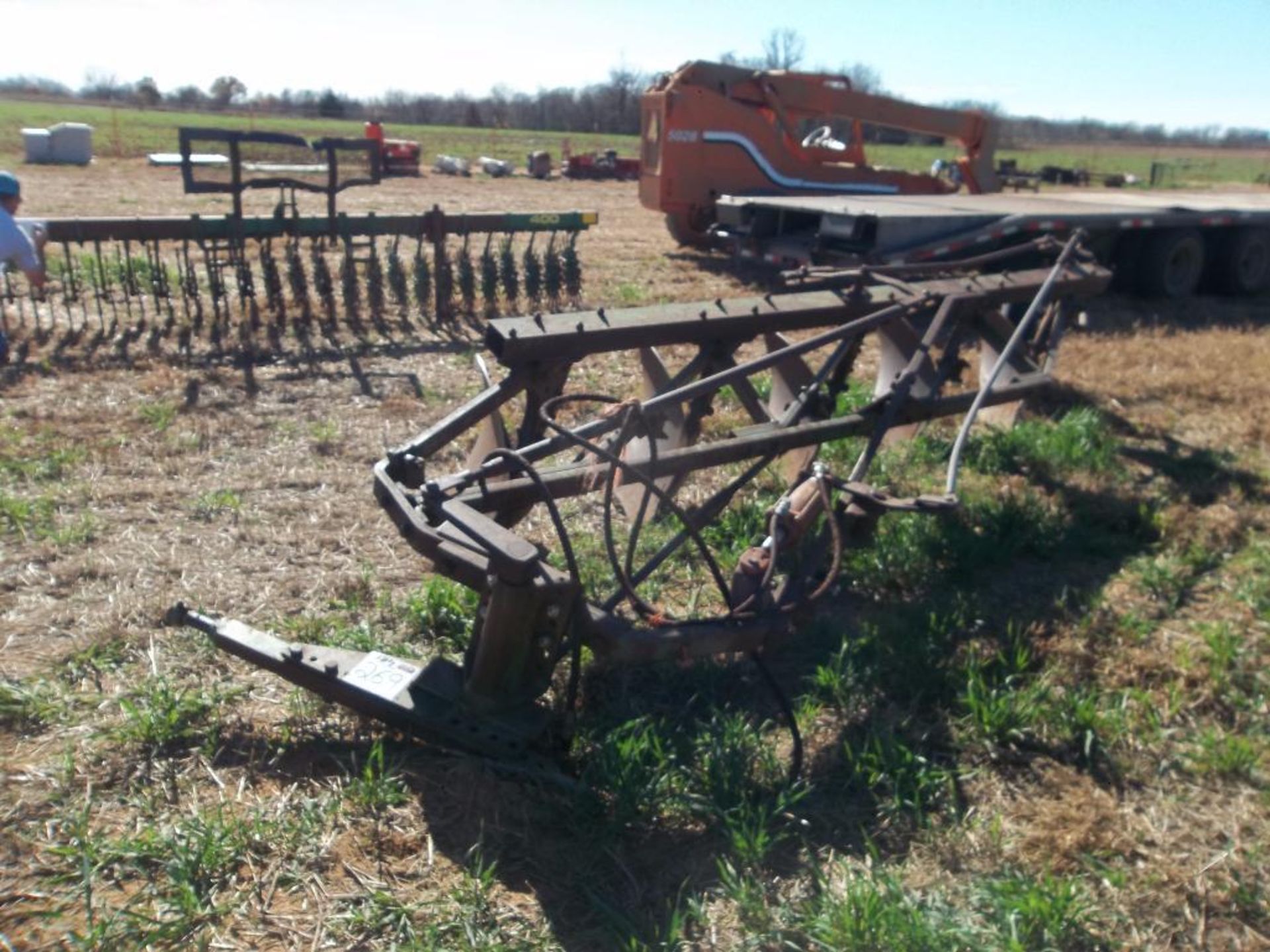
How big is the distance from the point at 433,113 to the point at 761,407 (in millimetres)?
57405

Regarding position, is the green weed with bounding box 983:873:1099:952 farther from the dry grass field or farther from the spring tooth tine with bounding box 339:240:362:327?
the spring tooth tine with bounding box 339:240:362:327

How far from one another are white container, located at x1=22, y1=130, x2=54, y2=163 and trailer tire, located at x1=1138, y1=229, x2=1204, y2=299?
921 inches

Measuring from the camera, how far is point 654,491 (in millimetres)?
2799

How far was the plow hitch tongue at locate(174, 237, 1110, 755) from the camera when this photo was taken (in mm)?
2797

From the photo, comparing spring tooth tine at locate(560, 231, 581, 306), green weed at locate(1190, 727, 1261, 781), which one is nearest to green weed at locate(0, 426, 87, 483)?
green weed at locate(1190, 727, 1261, 781)

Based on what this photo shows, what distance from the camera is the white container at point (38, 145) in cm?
2375

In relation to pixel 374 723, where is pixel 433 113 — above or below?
above

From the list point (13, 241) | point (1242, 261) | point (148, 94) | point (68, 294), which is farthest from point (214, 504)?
point (148, 94)

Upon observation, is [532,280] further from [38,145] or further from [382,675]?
[38,145]

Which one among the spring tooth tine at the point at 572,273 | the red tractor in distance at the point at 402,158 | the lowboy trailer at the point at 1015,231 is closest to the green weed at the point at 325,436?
the spring tooth tine at the point at 572,273

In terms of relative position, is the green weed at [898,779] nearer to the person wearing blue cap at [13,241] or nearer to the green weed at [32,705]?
the green weed at [32,705]

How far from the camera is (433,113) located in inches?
2256

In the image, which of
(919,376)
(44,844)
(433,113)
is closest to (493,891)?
(44,844)

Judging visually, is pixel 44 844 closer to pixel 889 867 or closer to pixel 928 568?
pixel 889 867
